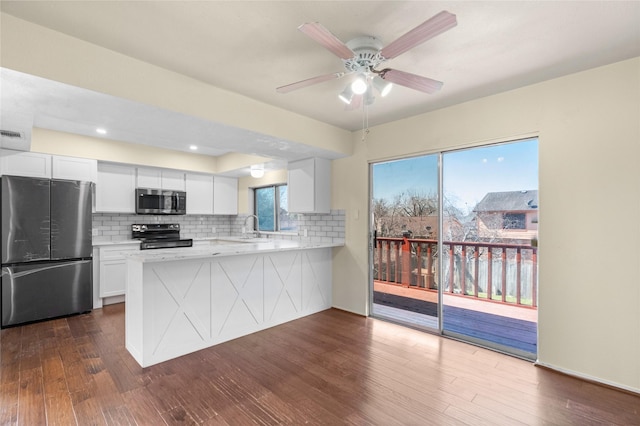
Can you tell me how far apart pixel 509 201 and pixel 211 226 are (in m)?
5.47

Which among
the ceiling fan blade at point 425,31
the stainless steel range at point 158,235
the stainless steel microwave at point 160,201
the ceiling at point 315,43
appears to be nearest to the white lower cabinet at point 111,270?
the stainless steel range at point 158,235

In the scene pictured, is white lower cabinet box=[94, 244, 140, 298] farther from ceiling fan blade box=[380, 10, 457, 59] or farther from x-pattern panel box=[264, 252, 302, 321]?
ceiling fan blade box=[380, 10, 457, 59]

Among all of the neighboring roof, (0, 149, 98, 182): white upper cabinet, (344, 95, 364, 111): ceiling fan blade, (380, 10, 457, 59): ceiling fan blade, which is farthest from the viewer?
(0, 149, 98, 182): white upper cabinet

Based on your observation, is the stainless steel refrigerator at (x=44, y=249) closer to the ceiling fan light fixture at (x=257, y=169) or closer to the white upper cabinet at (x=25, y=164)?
the white upper cabinet at (x=25, y=164)

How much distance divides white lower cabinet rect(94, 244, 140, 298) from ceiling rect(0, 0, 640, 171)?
2.57 m

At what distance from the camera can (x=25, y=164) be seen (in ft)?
13.0

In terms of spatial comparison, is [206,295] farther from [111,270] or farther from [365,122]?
[365,122]

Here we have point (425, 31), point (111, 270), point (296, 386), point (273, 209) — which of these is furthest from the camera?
point (273, 209)

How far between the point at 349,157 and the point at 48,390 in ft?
12.7

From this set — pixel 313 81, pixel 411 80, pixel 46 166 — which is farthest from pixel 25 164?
pixel 411 80

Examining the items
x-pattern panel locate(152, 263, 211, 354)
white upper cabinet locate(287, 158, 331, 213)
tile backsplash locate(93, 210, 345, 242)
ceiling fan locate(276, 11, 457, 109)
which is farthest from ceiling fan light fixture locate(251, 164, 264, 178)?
ceiling fan locate(276, 11, 457, 109)

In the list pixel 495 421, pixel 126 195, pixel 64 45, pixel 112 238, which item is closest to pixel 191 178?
pixel 126 195

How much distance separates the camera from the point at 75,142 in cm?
443

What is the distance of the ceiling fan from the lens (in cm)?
156
